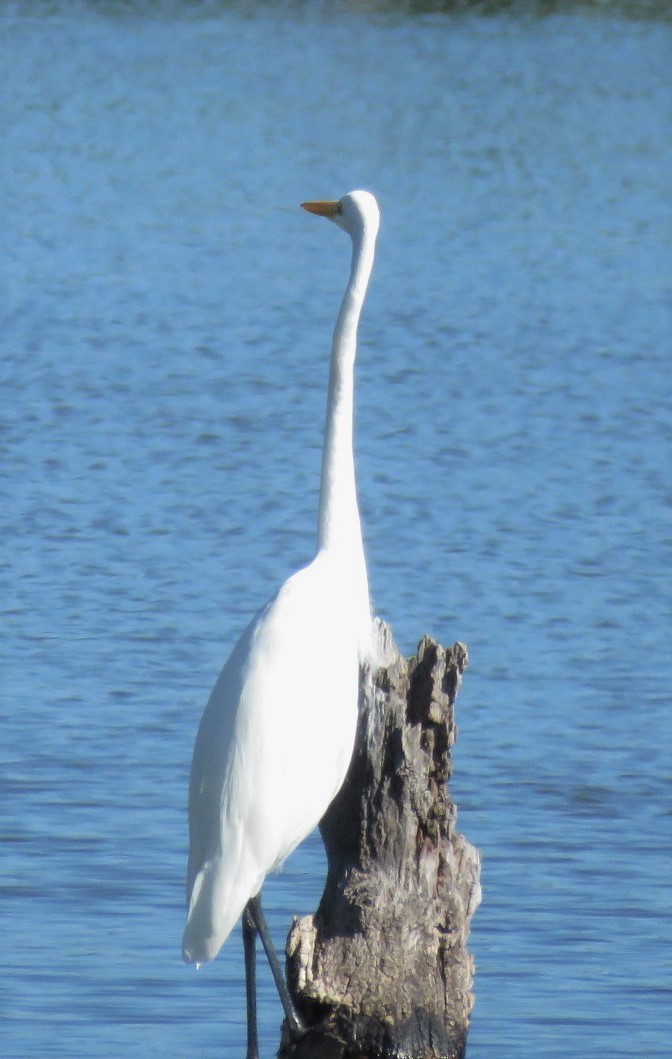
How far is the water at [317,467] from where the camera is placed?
592 centimetres

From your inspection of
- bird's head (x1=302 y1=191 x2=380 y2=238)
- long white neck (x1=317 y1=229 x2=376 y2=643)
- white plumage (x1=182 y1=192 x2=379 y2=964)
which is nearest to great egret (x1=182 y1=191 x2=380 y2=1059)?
white plumage (x1=182 y1=192 x2=379 y2=964)

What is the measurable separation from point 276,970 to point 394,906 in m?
0.33

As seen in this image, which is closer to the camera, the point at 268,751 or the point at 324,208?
the point at 268,751

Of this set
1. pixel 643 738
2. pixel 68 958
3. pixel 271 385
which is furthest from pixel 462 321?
pixel 68 958

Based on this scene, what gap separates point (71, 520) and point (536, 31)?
18305mm

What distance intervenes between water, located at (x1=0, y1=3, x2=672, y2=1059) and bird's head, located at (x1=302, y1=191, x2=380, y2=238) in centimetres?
221

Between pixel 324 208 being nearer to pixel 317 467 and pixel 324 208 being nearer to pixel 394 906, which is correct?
pixel 394 906

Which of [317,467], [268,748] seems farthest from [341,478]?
[317,467]

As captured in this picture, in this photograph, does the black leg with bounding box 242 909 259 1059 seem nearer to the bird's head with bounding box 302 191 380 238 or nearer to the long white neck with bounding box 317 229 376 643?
the long white neck with bounding box 317 229 376 643

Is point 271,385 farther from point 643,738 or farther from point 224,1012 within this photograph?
point 224,1012

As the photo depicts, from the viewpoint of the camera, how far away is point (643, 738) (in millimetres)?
7578

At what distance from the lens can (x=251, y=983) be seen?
4.75 meters

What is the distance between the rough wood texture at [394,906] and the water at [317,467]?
25.0 inches

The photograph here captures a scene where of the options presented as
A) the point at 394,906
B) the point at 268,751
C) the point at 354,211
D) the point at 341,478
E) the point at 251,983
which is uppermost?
the point at 354,211
